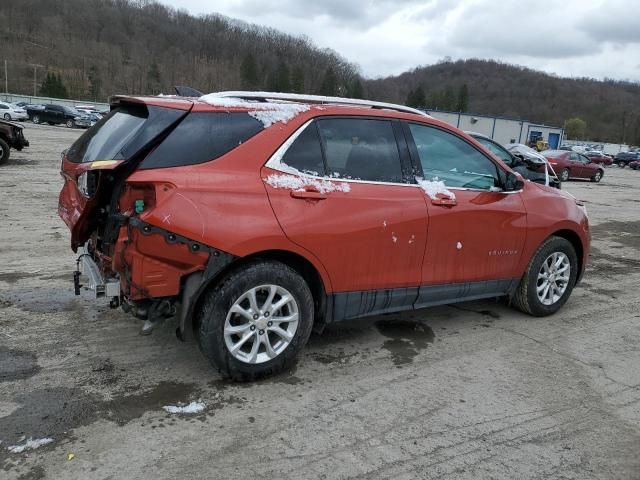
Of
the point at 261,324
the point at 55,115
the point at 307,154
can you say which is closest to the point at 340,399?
the point at 261,324

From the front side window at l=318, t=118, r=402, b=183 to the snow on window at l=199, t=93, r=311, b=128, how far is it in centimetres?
21

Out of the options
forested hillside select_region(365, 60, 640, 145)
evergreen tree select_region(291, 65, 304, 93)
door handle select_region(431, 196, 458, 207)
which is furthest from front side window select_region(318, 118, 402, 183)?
forested hillside select_region(365, 60, 640, 145)

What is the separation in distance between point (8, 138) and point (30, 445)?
13285 millimetres

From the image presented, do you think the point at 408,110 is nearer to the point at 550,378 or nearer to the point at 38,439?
the point at 550,378

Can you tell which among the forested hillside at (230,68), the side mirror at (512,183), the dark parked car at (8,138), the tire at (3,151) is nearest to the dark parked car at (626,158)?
the dark parked car at (8,138)

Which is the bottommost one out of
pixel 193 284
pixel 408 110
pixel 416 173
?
pixel 193 284

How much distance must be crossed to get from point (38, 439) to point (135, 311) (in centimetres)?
88

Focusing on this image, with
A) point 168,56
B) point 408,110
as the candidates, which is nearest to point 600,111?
point 168,56

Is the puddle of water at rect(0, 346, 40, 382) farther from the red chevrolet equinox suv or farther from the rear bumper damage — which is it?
the rear bumper damage

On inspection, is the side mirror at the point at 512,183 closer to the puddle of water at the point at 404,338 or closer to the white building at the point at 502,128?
the puddle of water at the point at 404,338

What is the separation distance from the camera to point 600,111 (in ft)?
410

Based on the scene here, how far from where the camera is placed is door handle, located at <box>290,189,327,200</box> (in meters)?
3.58

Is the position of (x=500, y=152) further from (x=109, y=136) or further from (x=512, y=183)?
(x=109, y=136)

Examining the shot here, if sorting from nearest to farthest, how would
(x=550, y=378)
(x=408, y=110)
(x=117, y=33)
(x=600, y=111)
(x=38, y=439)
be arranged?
(x=38, y=439), (x=550, y=378), (x=408, y=110), (x=600, y=111), (x=117, y=33)
